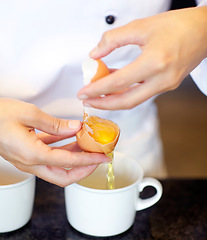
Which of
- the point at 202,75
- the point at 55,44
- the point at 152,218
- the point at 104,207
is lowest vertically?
the point at 152,218

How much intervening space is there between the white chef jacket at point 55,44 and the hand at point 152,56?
26 cm

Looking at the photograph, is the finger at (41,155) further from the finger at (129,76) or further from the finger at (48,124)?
the finger at (129,76)

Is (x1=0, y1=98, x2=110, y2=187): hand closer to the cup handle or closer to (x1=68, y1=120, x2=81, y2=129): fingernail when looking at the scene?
A: (x1=68, y1=120, x2=81, y2=129): fingernail

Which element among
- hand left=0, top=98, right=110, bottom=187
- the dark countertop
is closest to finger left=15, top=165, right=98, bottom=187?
hand left=0, top=98, right=110, bottom=187

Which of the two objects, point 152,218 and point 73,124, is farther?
point 152,218

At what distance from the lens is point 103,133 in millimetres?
722

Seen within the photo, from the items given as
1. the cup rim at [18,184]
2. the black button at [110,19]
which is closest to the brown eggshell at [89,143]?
the cup rim at [18,184]

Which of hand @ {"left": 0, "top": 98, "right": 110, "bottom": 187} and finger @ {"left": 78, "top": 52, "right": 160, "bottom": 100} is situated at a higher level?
finger @ {"left": 78, "top": 52, "right": 160, "bottom": 100}

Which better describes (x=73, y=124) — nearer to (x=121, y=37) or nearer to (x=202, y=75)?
(x=121, y=37)

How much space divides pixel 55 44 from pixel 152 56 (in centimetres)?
37

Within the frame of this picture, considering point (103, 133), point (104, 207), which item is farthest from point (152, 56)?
point (104, 207)

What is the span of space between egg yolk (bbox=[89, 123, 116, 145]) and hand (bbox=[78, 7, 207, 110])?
0.35ft

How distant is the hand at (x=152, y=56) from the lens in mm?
555

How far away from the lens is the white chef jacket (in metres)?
0.83
